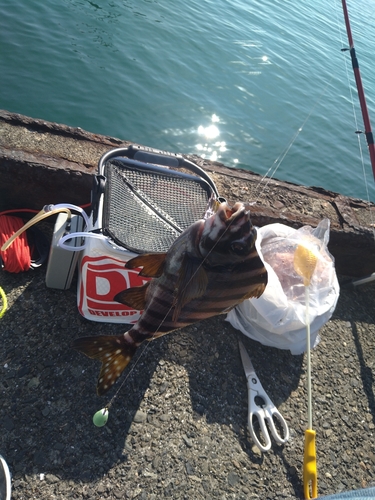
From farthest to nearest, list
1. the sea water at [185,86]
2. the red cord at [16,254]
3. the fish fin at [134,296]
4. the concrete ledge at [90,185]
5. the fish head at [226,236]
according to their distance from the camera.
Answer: the sea water at [185,86] < the concrete ledge at [90,185] < the red cord at [16,254] < the fish fin at [134,296] < the fish head at [226,236]

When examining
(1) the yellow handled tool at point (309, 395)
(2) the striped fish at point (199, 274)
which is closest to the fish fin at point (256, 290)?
(2) the striped fish at point (199, 274)

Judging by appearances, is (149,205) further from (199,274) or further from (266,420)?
(266,420)

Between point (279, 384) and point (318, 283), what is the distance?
100cm

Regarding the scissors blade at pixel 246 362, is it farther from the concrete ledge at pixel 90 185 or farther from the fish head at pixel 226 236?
the fish head at pixel 226 236

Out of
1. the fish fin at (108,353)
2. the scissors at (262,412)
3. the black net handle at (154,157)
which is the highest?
the black net handle at (154,157)

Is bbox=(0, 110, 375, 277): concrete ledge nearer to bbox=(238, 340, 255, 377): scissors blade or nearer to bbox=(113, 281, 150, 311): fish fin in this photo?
bbox=(238, 340, 255, 377): scissors blade

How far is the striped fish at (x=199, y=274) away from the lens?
2053mm

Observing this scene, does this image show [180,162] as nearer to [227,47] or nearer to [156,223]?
[156,223]

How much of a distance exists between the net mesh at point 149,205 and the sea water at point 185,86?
4414 millimetres

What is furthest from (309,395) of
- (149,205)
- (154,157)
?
(154,157)

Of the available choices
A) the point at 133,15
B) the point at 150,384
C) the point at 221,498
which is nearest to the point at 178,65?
the point at 133,15

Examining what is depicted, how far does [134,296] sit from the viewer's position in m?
2.54

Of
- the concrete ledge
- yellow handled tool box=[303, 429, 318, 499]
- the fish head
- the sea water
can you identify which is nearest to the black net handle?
the concrete ledge

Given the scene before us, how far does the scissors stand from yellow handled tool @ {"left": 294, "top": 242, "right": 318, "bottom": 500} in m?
0.20
